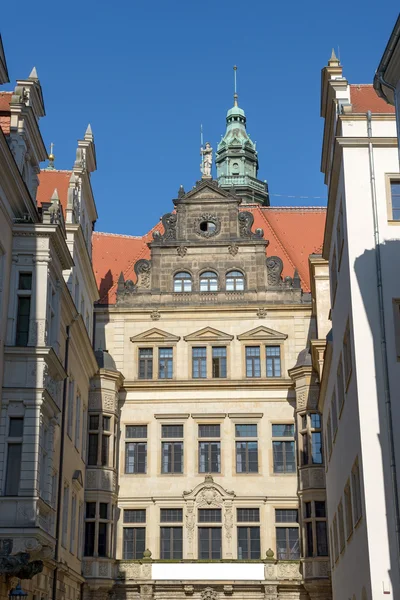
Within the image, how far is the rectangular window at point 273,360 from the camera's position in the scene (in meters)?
36.4

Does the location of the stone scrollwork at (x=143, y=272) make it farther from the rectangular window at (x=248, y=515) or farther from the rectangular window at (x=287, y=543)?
the rectangular window at (x=287, y=543)

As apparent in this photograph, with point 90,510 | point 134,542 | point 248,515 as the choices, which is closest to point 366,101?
point 248,515

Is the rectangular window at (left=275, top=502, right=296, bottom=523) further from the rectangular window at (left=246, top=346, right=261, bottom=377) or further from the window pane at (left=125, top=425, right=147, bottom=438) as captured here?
the window pane at (left=125, top=425, right=147, bottom=438)

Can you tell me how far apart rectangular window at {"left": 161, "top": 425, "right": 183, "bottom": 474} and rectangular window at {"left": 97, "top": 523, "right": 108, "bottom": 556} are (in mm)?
3123

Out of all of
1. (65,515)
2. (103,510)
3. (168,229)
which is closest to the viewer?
(65,515)

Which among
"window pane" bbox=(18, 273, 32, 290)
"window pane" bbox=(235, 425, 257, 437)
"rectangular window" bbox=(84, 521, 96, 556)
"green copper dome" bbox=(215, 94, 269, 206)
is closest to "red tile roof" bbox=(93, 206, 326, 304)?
"window pane" bbox=(235, 425, 257, 437)

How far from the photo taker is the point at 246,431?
35.8 m

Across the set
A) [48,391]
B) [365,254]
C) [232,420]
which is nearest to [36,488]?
[48,391]

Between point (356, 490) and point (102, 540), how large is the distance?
14765mm

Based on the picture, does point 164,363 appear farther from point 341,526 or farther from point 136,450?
point 341,526

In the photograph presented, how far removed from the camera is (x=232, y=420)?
35.8 metres

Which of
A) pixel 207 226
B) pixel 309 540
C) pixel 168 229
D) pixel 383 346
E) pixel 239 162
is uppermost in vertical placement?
pixel 239 162

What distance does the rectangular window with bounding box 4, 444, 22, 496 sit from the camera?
2176 cm

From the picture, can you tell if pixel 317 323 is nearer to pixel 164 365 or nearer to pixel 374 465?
pixel 164 365
